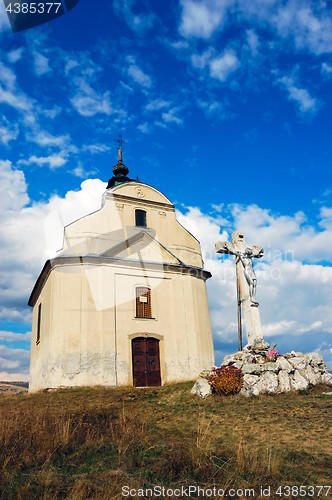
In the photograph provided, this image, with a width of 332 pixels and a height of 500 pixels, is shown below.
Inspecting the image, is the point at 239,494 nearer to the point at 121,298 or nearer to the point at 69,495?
the point at 69,495

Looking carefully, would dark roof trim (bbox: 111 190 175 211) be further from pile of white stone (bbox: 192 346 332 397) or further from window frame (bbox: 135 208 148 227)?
pile of white stone (bbox: 192 346 332 397)

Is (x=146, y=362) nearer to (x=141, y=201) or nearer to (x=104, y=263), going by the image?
(x=104, y=263)

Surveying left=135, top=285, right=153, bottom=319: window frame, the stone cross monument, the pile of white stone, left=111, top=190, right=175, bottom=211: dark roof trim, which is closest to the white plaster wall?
left=135, top=285, right=153, bottom=319: window frame

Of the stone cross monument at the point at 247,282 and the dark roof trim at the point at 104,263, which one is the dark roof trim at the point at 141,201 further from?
the stone cross monument at the point at 247,282

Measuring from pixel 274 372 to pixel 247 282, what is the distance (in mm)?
3831

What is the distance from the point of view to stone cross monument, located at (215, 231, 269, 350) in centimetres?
1554

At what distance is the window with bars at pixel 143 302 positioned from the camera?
20992 millimetres

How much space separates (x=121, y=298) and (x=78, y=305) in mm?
2266

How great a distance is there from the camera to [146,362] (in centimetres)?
2011

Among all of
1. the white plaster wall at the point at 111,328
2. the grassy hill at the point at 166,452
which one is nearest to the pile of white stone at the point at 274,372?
the grassy hill at the point at 166,452

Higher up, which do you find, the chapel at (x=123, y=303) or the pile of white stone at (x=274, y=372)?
the chapel at (x=123, y=303)

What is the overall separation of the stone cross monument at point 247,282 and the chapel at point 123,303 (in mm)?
5877

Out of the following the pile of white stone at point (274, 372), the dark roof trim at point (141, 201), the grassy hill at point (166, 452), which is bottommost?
the grassy hill at point (166, 452)

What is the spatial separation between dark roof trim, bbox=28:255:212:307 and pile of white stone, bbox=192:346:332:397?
805 cm
